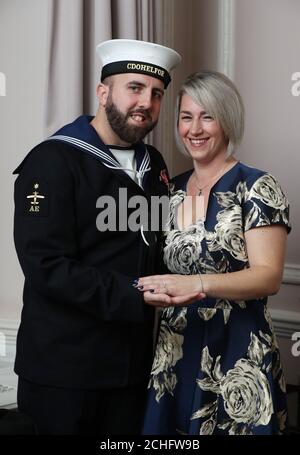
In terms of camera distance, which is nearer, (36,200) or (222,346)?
(36,200)

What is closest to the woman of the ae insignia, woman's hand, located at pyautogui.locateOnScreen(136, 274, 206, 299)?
woman's hand, located at pyautogui.locateOnScreen(136, 274, 206, 299)

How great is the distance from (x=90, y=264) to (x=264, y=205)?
0.46 meters

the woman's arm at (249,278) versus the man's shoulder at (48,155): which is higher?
the man's shoulder at (48,155)

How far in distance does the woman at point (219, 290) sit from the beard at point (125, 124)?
0.13 metres

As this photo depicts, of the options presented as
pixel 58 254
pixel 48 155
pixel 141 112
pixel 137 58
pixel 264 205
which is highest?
pixel 137 58

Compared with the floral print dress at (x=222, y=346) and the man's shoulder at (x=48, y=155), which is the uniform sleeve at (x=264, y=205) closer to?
the floral print dress at (x=222, y=346)

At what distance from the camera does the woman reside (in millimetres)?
1926

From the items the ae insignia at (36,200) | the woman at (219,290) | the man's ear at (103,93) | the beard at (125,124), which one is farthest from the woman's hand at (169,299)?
the man's ear at (103,93)

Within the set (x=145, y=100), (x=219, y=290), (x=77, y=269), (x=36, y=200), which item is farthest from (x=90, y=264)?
(x=145, y=100)

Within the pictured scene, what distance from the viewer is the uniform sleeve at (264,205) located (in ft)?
6.36

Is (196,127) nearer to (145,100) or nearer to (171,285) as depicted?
(145,100)

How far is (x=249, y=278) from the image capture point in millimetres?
1907

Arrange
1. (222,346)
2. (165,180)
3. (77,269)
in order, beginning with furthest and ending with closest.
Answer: (165,180) → (222,346) → (77,269)

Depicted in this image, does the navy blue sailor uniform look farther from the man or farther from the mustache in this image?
the mustache
